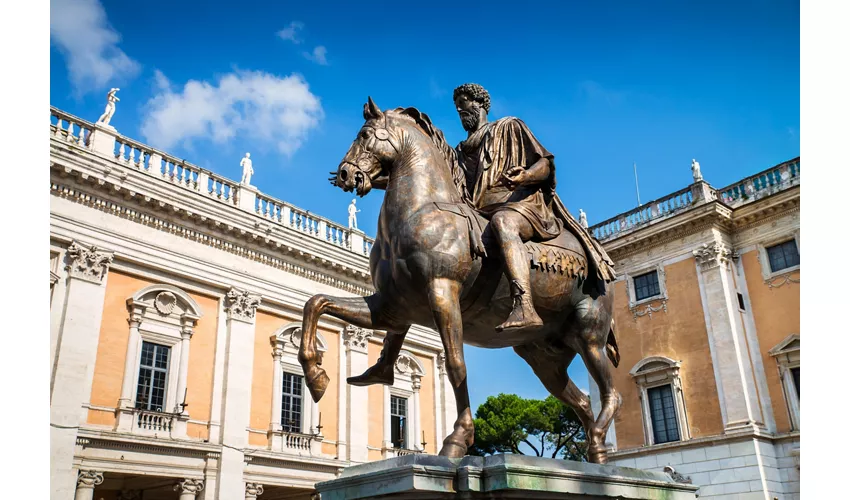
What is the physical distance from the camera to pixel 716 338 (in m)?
23.5

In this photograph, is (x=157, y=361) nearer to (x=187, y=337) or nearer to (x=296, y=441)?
(x=187, y=337)

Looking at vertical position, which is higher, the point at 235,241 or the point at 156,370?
the point at 235,241

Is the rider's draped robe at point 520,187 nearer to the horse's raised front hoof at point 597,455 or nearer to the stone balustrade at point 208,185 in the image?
the horse's raised front hoof at point 597,455

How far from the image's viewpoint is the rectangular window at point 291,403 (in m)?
21.2

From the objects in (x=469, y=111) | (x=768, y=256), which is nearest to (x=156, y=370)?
(x=469, y=111)

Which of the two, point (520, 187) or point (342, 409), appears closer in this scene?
point (520, 187)

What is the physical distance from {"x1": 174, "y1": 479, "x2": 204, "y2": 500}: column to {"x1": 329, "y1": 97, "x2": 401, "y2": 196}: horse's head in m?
15.9

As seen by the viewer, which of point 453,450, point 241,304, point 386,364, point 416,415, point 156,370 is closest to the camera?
point 453,450

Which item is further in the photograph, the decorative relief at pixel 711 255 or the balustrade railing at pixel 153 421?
the decorative relief at pixel 711 255

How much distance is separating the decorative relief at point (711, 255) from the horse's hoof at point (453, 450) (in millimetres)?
22298

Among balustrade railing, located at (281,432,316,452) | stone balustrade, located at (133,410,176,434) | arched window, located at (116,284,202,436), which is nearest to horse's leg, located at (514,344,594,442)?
arched window, located at (116,284,202,436)

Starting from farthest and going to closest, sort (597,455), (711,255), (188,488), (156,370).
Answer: (711,255), (156,370), (188,488), (597,455)

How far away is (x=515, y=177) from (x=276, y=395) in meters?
17.9

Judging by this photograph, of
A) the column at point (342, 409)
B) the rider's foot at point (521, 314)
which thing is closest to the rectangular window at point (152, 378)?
the column at point (342, 409)
